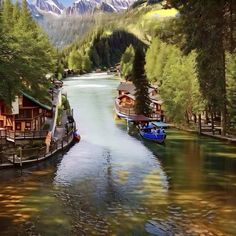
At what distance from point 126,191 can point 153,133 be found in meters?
30.0

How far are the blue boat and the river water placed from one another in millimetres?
1353

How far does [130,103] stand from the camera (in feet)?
374

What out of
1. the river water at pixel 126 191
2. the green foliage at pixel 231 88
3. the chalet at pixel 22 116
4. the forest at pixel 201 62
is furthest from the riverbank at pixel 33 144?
the green foliage at pixel 231 88

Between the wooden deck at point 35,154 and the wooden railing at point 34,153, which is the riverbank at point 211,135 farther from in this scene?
the wooden railing at point 34,153

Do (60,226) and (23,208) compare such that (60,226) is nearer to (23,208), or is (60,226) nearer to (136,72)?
(23,208)

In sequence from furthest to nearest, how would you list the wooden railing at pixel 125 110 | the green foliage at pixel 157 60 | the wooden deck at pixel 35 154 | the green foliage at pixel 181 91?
the green foliage at pixel 157 60 → the wooden railing at pixel 125 110 → the green foliage at pixel 181 91 → the wooden deck at pixel 35 154

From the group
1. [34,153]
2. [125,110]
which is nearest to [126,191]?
[34,153]

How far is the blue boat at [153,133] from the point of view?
72.9 metres

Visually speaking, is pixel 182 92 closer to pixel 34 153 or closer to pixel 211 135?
pixel 211 135

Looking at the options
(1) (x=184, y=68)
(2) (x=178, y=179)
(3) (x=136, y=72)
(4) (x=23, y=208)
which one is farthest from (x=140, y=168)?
(3) (x=136, y=72)

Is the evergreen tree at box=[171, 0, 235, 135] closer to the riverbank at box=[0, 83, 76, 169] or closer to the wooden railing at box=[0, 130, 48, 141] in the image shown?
the riverbank at box=[0, 83, 76, 169]

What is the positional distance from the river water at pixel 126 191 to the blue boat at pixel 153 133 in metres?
1.35

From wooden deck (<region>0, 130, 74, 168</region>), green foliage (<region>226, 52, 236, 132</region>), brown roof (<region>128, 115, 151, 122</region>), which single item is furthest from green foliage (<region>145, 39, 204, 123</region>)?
wooden deck (<region>0, 130, 74, 168</region>)

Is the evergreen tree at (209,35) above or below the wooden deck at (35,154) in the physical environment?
above
